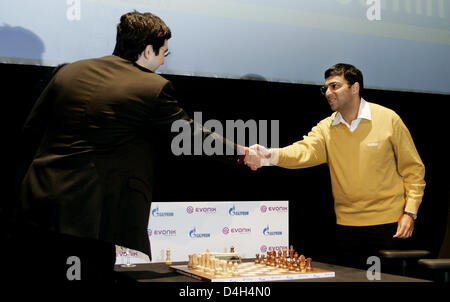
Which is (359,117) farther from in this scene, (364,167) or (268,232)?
(268,232)

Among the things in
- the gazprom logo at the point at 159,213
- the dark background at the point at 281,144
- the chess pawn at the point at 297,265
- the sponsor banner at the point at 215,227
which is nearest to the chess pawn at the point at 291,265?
the chess pawn at the point at 297,265

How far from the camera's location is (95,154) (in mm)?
1836

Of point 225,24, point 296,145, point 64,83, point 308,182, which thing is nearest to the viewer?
point 64,83

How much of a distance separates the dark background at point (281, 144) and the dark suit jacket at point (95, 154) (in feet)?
3.69

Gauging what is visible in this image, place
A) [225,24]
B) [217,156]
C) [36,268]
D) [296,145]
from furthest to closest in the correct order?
[225,24], [296,145], [217,156], [36,268]

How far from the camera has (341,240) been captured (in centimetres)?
306

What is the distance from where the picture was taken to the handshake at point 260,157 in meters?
3.02

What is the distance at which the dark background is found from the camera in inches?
117

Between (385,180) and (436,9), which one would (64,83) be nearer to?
(385,180)

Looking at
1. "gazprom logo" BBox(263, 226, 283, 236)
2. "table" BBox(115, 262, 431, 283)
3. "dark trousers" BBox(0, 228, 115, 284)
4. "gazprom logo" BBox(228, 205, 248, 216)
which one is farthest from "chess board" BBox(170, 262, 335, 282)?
"gazprom logo" BBox(263, 226, 283, 236)

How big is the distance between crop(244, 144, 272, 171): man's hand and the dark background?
540 millimetres

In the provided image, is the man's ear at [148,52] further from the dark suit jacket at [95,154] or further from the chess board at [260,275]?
the chess board at [260,275]
